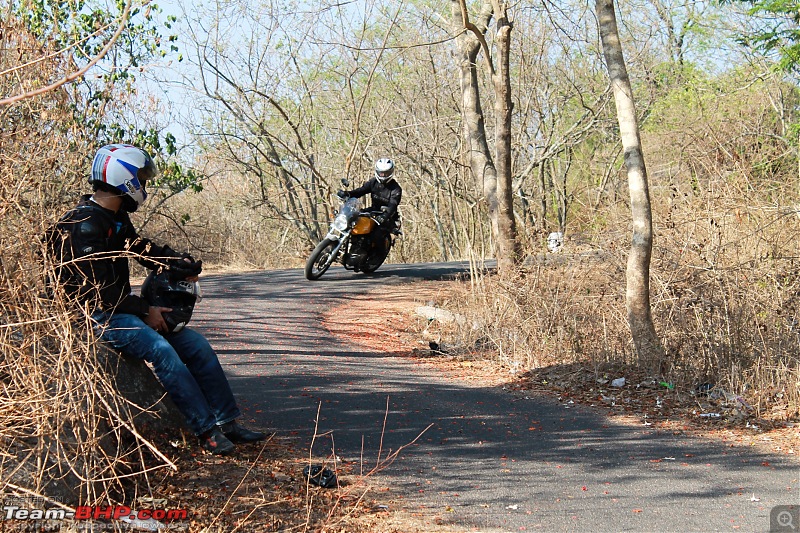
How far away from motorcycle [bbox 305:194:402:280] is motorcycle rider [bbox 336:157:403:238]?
8 cm

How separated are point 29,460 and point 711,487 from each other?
4.14 metres

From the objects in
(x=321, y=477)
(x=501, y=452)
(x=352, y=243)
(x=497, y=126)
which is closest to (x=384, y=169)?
(x=352, y=243)

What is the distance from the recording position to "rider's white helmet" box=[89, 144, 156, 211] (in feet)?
18.3

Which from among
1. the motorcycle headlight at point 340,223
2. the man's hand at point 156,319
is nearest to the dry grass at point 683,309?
the motorcycle headlight at point 340,223

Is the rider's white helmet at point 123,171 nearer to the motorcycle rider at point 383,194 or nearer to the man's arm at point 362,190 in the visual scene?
the man's arm at point 362,190

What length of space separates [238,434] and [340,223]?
950 centimetres

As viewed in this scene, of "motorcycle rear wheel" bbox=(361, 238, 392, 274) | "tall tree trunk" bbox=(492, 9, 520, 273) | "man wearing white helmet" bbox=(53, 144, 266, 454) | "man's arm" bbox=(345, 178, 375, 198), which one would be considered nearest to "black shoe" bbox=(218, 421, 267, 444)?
"man wearing white helmet" bbox=(53, 144, 266, 454)

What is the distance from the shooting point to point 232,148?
3002 centimetres

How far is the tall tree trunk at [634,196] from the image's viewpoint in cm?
959

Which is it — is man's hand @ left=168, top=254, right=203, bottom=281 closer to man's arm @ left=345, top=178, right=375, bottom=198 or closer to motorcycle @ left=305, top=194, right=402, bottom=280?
motorcycle @ left=305, top=194, right=402, bottom=280

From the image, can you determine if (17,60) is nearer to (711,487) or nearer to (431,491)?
(431,491)

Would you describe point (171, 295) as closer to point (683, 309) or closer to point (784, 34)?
point (683, 309)

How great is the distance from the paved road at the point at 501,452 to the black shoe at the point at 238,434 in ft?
1.40

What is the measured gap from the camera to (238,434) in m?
5.98
